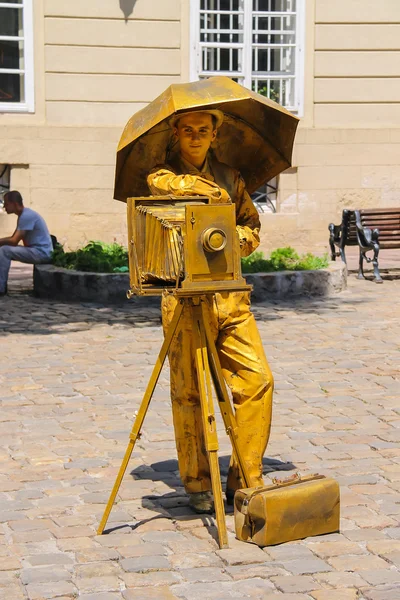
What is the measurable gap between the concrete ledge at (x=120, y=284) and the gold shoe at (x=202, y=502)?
20.0 feet

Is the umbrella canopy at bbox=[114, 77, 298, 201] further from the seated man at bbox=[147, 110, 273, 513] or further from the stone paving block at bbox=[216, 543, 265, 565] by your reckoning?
the stone paving block at bbox=[216, 543, 265, 565]

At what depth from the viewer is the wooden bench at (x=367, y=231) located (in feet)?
44.1

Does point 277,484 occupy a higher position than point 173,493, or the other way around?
point 277,484

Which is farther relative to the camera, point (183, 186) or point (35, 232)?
point (35, 232)

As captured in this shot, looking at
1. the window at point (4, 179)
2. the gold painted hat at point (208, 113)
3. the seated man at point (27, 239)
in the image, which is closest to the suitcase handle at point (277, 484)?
the gold painted hat at point (208, 113)

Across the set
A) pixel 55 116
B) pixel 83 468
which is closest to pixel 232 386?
pixel 83 468

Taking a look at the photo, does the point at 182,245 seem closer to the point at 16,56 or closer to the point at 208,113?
the point at 208,113

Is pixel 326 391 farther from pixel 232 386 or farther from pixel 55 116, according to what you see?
pixel 55 116

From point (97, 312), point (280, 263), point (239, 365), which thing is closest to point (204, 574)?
point (239, 365)

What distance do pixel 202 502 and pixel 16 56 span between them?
12340 mm

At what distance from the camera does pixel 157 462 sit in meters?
6.21

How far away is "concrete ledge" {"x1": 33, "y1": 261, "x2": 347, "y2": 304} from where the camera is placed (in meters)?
11.5

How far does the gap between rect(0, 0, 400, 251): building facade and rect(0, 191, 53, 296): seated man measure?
3.33m

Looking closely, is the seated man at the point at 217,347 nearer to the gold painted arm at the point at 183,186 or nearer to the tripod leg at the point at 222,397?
the gold painted arm at the point at 183,186
